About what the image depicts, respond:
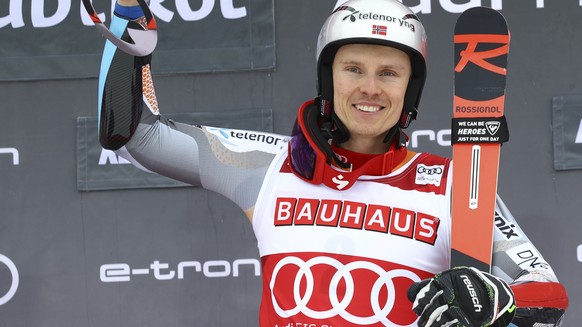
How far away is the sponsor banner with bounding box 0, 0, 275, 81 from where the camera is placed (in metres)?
3.88

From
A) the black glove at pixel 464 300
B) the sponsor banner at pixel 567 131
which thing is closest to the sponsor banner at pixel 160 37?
the sponsor banner at pixel 567 131

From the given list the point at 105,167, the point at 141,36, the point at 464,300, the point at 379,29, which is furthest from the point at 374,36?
the point at 105,167

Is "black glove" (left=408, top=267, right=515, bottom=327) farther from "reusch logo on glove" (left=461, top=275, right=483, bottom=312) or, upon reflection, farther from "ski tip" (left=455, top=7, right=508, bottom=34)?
"ski tip" (left=455, top=7, right=508, bottom=34)

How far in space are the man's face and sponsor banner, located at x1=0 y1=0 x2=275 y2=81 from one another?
179 cm

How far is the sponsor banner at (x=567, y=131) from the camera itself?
3.77 metres

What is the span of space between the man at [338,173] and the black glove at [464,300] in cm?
22

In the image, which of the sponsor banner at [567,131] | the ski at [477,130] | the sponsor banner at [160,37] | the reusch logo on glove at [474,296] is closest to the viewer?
the reusch logo on glove at [474,296]

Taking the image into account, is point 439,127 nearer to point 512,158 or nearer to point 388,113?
point 512,158

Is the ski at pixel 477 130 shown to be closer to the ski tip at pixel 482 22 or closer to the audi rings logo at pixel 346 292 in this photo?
the ski tip at pixel 482 22

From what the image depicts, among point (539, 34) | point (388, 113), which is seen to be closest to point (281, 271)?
point (388, 113)

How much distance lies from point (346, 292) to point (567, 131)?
2031 mm

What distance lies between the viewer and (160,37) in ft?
12.8

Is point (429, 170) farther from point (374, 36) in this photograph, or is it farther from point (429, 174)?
point (374, 36)

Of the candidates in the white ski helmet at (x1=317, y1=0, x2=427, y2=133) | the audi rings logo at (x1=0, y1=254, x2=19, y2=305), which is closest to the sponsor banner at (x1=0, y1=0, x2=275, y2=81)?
the audi rings logo at (x1=0, y1=254, x2=19, y2=305)
